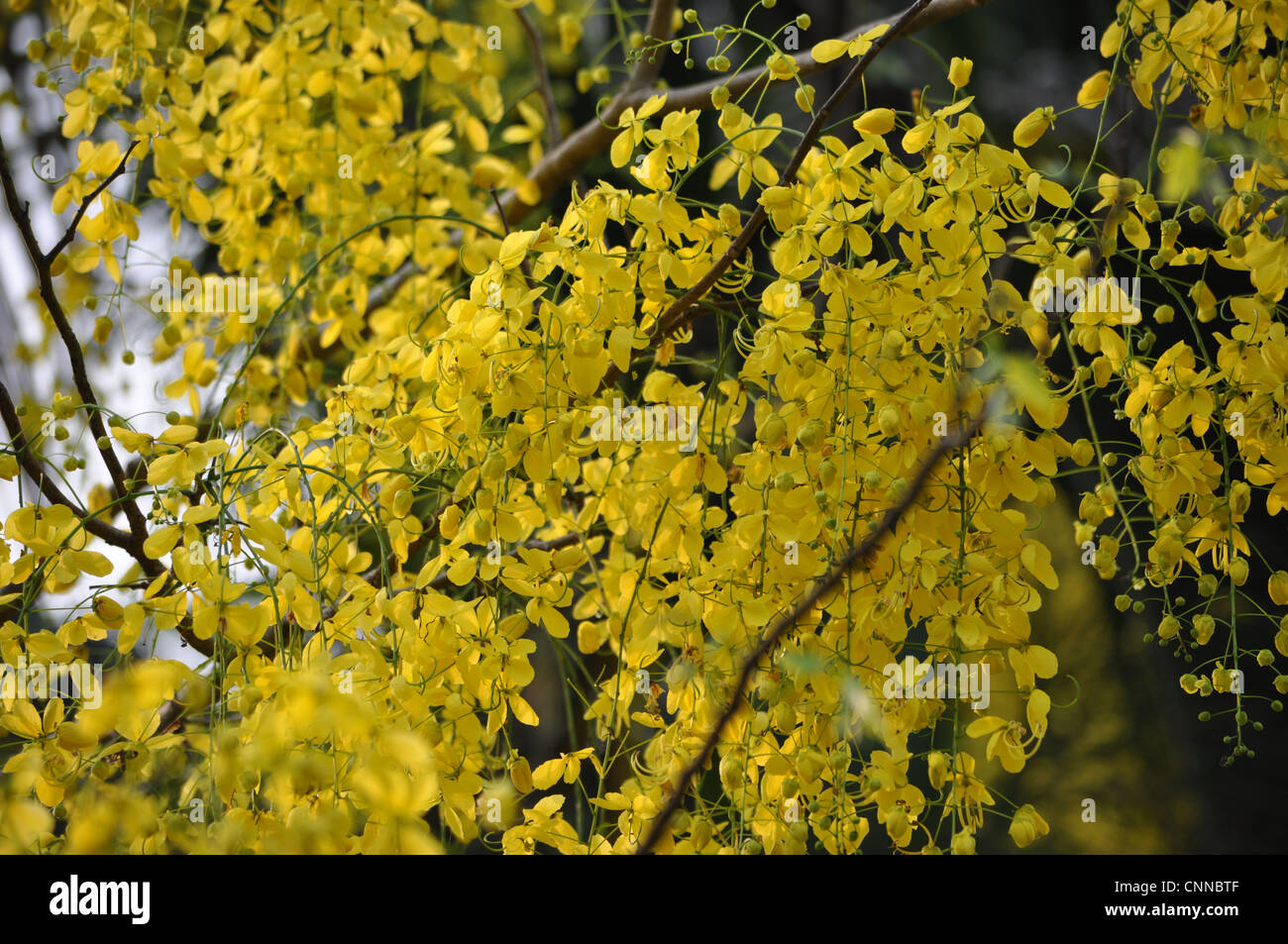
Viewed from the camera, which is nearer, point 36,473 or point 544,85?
point 36,473

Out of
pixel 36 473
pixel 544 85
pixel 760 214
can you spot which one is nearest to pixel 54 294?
pixel 36 473

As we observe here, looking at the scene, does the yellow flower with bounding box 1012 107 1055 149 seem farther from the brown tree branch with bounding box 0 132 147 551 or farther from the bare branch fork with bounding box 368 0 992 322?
the brown tree branch with bounding box 0 132 147 551

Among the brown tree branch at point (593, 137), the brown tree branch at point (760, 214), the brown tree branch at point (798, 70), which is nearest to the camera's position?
the brown tree branch at point (760, 214)

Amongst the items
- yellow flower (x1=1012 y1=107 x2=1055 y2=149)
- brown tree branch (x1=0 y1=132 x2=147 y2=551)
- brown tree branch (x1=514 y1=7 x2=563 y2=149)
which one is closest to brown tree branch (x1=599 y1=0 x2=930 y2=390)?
yellow flower (x1=1012 y1=107 x2=1055 y2=149)

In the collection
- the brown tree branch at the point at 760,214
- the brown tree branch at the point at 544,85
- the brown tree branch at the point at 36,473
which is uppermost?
the brown tree branch at the point at 544,85

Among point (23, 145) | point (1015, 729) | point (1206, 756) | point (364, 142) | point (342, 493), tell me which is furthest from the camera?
point (23, 145)

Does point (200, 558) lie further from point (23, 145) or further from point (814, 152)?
point (23, 145)

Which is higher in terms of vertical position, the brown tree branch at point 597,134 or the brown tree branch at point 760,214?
the brown tree branch at point 597,134

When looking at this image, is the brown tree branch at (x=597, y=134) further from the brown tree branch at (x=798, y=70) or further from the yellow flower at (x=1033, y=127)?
→ the yellow flower at (x=1033, y=127)

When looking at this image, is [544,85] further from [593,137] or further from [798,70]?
[798,70]

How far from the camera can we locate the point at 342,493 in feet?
1.89

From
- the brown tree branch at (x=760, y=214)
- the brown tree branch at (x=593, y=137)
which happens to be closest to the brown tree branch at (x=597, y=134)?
the brown tree branch at (x=593, y=137)
